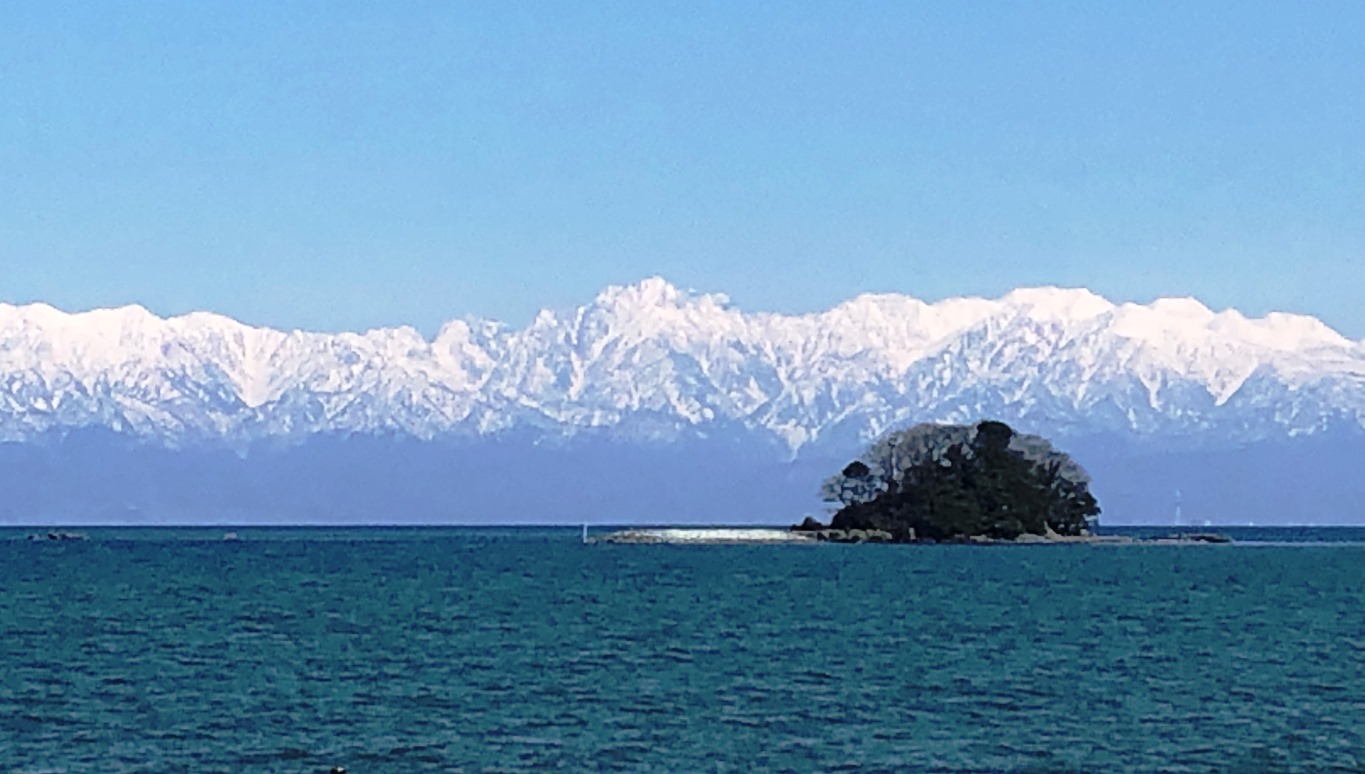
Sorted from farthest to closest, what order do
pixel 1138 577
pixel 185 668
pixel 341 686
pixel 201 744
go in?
pixel 1138 577
pixel 185 668
pixel 341 686
pixel 201 744

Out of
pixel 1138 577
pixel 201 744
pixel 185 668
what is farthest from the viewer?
pixel 1138 577

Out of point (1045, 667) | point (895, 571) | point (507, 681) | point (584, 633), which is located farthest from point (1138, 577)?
point (507, 681)

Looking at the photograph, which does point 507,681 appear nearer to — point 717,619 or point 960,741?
point 960,741

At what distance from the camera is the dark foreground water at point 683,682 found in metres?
54.5

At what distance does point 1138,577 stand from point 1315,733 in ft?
378

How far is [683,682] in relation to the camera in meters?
72.4

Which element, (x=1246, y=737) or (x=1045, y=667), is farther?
(x=1045, y=667)

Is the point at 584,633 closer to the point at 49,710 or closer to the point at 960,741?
the point at 49,710

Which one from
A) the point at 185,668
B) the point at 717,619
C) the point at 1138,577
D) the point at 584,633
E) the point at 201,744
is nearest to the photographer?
the point at 201,744

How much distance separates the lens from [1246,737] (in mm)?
57219

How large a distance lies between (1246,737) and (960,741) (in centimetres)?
755

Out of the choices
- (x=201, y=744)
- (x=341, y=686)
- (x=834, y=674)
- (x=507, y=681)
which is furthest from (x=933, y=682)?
(x=201, y=744)

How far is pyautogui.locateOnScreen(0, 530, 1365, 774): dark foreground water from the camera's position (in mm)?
54500

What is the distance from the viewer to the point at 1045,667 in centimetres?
7788
